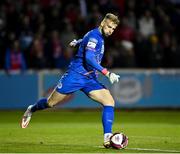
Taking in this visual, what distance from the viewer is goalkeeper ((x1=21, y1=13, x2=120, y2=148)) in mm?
11922

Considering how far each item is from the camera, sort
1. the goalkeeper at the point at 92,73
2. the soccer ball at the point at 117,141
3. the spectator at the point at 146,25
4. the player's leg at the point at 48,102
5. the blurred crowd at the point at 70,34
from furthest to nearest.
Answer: the spectator at the point at 146,25 < the blurred crowd at the point at 70,34 < the player's leg at the point at 48,102 < the goalkeeper at the point at 92,73 < the soccer ball at the point at 117,141

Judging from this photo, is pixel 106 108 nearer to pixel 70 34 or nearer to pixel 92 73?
pixel 92 73

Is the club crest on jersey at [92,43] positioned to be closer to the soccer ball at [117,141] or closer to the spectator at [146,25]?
the soccer ball at [117,141]

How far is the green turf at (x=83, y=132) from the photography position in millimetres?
11625

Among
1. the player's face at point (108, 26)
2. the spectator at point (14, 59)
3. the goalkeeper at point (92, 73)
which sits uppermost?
the player's face at point (108, 26)

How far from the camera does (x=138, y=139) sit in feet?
44.7

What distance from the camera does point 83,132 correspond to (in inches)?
610

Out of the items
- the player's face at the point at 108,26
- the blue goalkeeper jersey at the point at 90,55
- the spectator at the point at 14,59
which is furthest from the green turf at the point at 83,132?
the player's face at the point at 108,26

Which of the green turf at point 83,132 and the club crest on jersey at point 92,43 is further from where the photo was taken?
the club crest on jersey at point 92,43

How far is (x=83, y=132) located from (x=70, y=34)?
8867mm

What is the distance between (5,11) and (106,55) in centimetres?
388

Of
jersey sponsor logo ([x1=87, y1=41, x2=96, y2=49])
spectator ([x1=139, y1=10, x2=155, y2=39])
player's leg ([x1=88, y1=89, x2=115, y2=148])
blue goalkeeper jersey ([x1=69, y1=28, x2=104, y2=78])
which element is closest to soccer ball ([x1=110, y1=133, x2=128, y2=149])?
player's leg ([x1=88, y1=89, x2=115, y2=148])

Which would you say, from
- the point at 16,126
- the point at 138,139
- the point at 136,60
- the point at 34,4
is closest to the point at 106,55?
the point at 136,60

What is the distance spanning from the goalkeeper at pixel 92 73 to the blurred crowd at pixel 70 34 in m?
10.7
